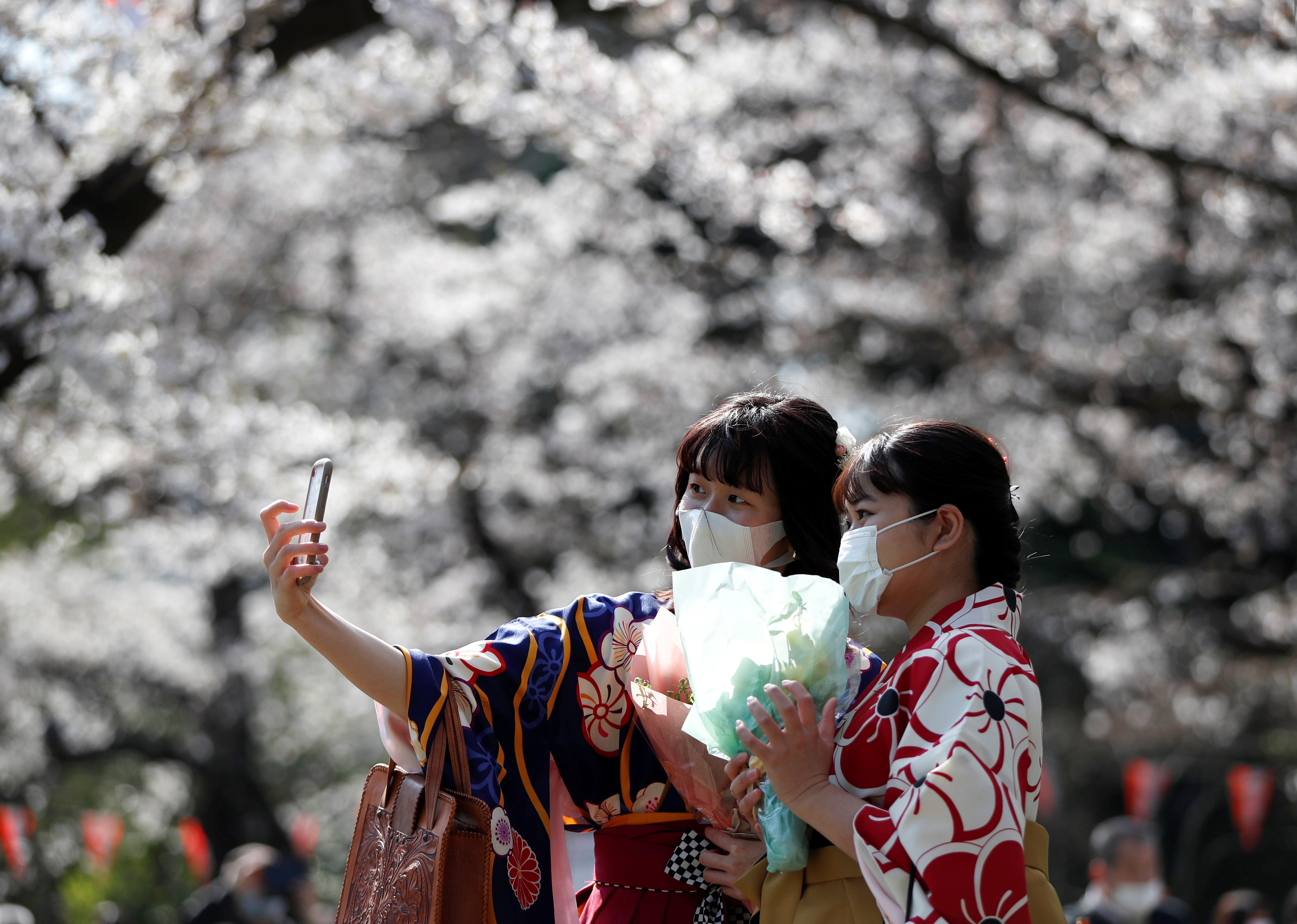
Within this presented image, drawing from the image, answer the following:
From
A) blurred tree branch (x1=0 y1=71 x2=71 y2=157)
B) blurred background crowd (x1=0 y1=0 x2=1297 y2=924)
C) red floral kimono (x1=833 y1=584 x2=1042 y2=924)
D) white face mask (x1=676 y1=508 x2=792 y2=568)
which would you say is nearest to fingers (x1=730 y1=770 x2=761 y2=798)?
red floral kimono (x1=833 y1=584 x2=1042 y2=924)

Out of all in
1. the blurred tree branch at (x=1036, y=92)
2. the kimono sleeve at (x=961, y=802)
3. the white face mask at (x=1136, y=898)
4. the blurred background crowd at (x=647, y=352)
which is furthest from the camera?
the blurred background crowd at (x=647, y=352)

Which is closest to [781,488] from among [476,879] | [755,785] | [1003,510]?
[1003,510]

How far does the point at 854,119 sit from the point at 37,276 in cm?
681

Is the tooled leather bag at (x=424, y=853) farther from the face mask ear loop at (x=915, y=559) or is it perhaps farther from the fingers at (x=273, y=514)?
the face mask ear loop at (x=915, y=559)

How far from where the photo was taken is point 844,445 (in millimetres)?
2062

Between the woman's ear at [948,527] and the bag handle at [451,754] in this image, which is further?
the bag handle at [451,754]

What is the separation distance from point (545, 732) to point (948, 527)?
0.78 meters

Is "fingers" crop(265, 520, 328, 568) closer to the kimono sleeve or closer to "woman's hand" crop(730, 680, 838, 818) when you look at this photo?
"woman's hand" crop(730, 680, 838, 818)

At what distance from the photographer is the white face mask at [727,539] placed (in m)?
1.98

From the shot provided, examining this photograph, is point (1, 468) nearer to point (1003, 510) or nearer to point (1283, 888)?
point (1003, 510)

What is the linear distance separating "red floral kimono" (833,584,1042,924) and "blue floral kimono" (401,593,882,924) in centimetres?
32

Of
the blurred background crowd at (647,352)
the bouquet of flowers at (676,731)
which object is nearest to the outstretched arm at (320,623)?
the bouquet of flowers at (676,731)

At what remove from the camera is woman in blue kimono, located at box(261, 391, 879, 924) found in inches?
75.8

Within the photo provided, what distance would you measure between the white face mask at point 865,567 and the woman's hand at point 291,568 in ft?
2.58
